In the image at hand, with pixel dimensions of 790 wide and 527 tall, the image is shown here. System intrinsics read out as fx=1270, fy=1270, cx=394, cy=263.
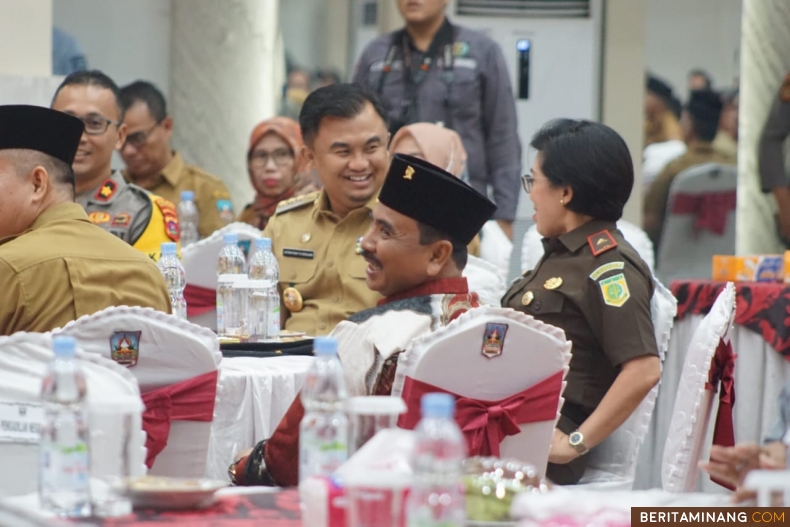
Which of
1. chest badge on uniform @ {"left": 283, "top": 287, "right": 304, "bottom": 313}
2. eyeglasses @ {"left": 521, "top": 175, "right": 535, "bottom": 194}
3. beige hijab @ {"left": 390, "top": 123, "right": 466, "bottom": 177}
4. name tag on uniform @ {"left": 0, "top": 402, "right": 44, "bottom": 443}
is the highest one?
beige hijab @ {"left": 390, "top": 123, "right": 466, "bottom": 177}

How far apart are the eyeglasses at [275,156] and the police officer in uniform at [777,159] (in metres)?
2.85

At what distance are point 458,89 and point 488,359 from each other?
325 cm

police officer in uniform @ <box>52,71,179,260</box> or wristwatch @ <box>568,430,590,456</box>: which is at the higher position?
police officer in uniform @ <box>52,71,179,260</box>

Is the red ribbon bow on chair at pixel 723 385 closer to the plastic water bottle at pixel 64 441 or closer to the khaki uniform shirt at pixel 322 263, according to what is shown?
the khaki uniform shirt at pixel 322 263

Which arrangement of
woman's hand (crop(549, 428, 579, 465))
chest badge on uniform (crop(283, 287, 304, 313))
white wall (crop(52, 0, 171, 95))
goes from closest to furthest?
woman's hand (crop(549, 428, 579, 465)) < chest badge on uniform (crop(283, 287, 304, 313)) < white wall (crop(52, 0, 171, 95))

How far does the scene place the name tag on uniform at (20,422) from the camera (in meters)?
2.30

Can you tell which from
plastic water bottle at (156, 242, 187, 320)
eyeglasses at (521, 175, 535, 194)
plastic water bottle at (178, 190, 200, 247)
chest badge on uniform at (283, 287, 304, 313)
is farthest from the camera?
plastic water bottle at (178, 190, 200, 247)

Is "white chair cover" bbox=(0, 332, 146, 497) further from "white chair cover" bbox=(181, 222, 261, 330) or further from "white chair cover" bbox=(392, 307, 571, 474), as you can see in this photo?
"white chair cover" bbox=(181, 222, 261, 330)

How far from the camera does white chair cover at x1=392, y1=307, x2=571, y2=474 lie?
2521mm

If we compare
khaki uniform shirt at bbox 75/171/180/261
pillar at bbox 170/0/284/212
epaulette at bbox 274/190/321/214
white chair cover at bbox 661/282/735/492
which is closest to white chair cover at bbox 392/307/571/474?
white chair cover at bbox 661/282/735/492

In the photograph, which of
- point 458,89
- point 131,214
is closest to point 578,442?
point 131,214

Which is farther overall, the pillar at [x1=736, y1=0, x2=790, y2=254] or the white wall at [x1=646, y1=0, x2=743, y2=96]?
the white wall at [x1=646, y1=0, x2=743, y2=96]

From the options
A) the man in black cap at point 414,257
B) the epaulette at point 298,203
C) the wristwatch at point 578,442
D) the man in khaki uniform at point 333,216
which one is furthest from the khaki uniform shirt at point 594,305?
the epaulette at point 298,203

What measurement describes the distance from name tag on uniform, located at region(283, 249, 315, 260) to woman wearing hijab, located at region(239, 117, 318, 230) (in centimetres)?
187
